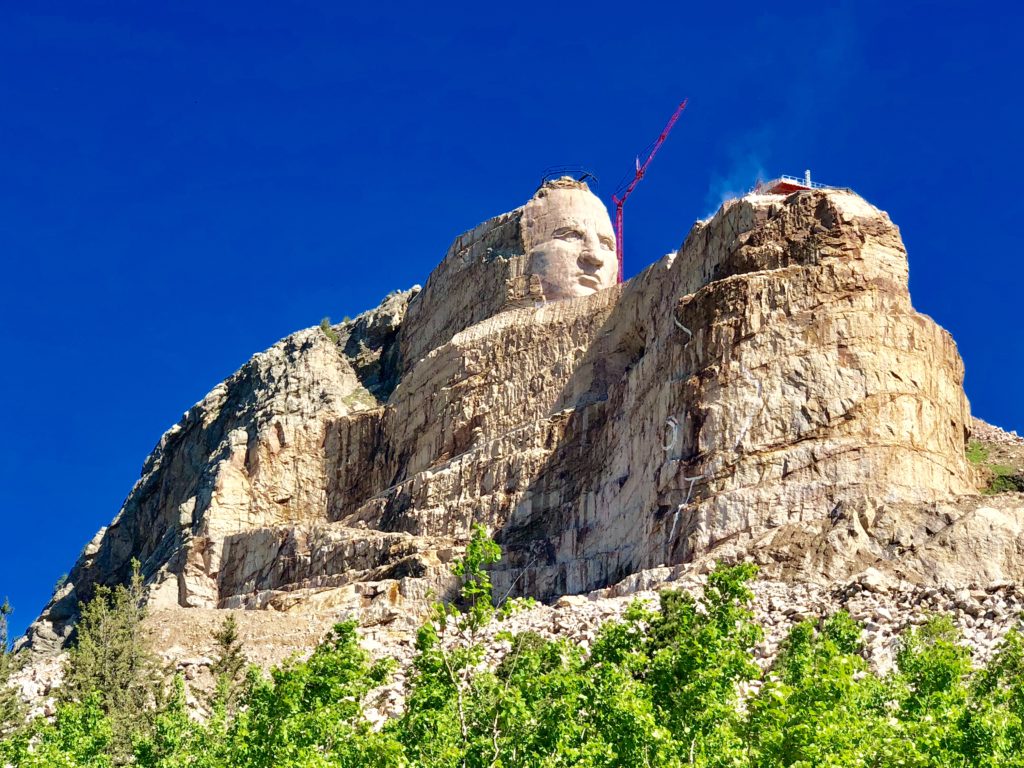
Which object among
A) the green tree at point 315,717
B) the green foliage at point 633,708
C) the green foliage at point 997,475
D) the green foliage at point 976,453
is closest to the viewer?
the green foliage at point 633,708

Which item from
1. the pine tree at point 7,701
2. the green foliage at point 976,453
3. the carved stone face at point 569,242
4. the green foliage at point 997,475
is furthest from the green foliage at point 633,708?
the carved stone face at point 569,242

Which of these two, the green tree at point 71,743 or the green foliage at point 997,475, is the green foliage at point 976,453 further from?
the green tree at point 71,743

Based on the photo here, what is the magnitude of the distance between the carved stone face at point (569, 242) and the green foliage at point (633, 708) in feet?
142

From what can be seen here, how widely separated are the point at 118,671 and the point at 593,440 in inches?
876

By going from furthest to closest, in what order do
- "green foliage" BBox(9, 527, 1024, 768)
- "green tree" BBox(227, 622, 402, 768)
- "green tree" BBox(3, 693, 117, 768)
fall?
"green tree" BBox(3, 693, 117, 768)
"green tree" BBox(227, 622, 402, 768)
"green foliage" BBox(9, 527, 1024, 768)

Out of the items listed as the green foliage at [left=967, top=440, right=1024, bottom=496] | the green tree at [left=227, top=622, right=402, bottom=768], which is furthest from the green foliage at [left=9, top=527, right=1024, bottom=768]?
the green foliage at [left=967, top=440, right=1024, bottom=496]

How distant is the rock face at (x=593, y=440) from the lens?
65.9m

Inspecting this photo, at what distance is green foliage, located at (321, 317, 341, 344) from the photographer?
112625 millimetres

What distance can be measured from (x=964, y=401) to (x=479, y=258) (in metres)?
31.8

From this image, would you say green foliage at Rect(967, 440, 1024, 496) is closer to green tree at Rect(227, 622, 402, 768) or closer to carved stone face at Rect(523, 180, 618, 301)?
carved stone face at Rect(523, 180, 618, 301)

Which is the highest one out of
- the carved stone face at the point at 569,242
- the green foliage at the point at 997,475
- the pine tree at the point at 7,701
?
the carved stone face at the point at 569,242

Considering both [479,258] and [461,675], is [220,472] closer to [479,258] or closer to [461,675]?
[479,258]

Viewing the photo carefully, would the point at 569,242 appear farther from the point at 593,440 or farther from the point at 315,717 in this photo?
the point at 315,717

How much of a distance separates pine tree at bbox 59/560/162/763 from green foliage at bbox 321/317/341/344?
4157cm
